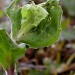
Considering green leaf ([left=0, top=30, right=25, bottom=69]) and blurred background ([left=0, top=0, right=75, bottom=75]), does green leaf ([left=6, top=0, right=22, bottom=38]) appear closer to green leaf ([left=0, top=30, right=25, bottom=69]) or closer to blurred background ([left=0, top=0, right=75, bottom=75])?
green leaf ([left=0, top=30, right=25, bottom=69])

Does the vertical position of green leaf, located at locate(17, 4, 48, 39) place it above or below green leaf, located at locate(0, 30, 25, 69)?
above

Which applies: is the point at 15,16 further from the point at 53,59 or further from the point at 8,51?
the point at 53,59

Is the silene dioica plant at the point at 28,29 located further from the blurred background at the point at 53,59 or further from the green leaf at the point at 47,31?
the blurred background at the point at 53,59

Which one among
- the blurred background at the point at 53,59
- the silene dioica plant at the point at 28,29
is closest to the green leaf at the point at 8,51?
the silene dioica plant at the point at 28,29

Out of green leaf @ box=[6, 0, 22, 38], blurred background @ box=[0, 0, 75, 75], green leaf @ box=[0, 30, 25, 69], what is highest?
green leaf @ box=[6, 0, 22, 38]

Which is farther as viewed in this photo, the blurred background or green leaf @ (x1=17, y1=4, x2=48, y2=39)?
the blurred background

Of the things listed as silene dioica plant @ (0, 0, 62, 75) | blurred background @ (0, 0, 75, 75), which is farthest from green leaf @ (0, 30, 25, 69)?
blurred background @ (0, 0, 75, 75)

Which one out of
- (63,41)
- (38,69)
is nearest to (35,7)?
(38,69)
